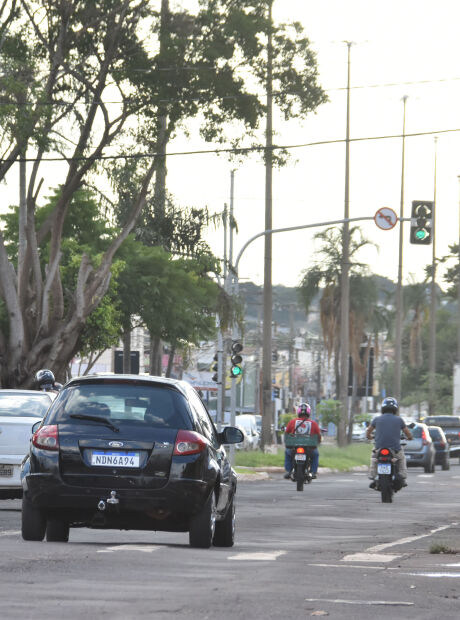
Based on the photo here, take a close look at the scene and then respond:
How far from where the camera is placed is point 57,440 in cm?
1283

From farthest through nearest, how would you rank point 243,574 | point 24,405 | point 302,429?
point 302,429 → point 24,405 → point 243,574

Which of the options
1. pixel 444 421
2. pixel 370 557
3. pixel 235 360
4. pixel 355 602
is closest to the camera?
pixel 355 602

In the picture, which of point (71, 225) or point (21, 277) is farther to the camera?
point (71, 225)

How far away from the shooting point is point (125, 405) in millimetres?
12984

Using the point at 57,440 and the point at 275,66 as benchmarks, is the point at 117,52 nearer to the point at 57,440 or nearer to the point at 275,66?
the point at 275,66

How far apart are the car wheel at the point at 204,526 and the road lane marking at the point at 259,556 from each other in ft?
1.22

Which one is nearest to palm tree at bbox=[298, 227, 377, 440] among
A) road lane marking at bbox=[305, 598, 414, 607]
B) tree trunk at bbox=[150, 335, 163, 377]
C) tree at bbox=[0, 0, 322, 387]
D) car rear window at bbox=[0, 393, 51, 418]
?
tree trunk at bbox=[150, 335, 163, 377]

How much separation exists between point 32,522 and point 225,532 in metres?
1.84

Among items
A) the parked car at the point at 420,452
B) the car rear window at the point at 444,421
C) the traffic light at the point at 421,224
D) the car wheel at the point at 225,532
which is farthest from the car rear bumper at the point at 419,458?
the car wheel at the point at 225,532

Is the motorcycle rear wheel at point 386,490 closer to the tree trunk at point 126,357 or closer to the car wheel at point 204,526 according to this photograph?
the car wheel at point 204,526

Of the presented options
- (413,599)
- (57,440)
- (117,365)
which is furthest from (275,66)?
(413,599)

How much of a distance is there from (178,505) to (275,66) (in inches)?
980

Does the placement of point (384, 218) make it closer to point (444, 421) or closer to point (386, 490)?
point (386, 490)

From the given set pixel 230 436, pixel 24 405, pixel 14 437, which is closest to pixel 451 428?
pixel 24 405
